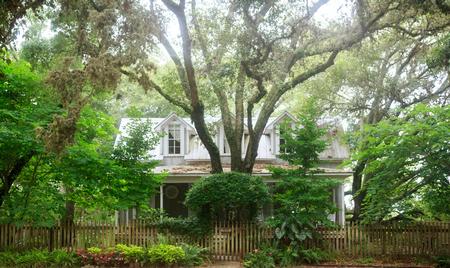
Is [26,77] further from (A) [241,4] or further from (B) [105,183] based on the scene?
(A) [241,4]

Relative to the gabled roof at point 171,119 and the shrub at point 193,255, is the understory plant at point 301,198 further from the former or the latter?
the gabled roof at point 171,119

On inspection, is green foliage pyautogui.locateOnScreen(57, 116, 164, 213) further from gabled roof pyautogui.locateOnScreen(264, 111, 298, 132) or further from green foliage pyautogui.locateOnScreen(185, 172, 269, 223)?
gabled roof pyautogui.locateOnScreen(264, 111, 298, 132)

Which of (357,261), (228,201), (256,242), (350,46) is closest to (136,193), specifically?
(228,201)

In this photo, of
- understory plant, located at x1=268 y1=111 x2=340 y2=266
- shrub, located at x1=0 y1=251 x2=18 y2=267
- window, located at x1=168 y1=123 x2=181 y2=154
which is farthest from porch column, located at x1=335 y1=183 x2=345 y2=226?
shrub, located at x1=0 y1=251 x2=18 y2=267

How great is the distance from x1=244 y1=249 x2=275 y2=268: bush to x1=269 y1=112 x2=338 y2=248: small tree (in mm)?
853

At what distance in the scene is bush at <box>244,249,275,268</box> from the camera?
Result: 15008 millimetres

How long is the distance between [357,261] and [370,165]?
10.9 ft

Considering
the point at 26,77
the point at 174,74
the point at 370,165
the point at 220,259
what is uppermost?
the point at 174,74

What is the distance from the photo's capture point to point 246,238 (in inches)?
670

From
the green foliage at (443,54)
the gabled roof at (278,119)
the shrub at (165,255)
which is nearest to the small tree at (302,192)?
the shrub at (165,255)

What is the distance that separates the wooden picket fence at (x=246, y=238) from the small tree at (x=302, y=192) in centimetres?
63

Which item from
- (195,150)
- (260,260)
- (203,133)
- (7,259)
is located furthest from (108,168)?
(195,150)

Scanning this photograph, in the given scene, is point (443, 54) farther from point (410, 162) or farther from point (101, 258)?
point (101, 258)

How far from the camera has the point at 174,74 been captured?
22000 millimetres
